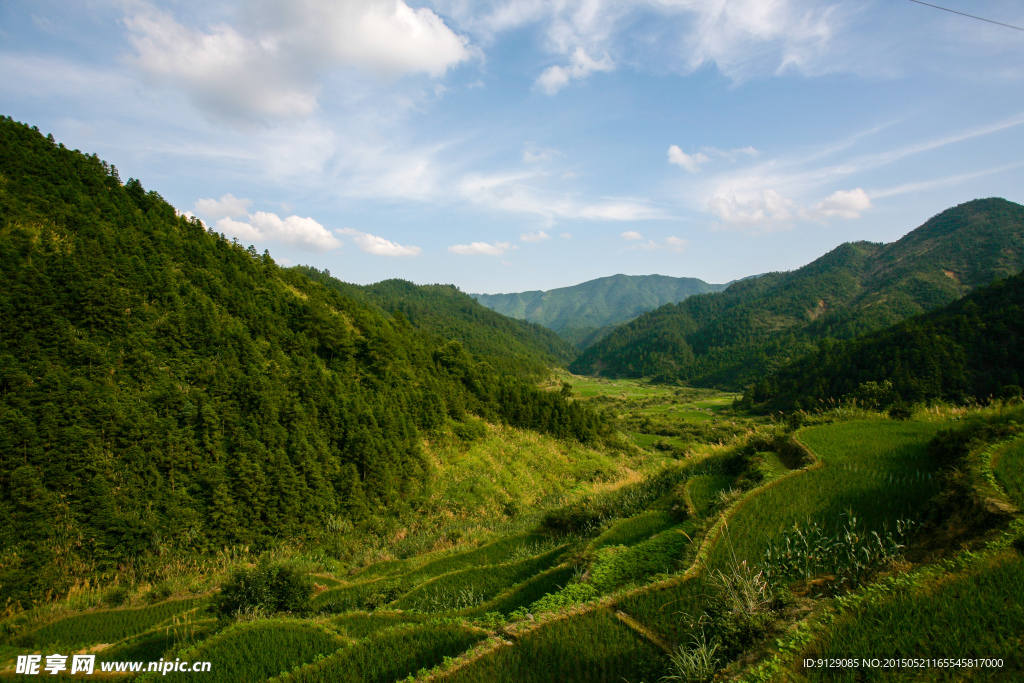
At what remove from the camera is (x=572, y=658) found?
489 centimetres

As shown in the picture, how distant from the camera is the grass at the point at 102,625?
9.02m

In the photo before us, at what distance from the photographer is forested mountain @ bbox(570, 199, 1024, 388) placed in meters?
133

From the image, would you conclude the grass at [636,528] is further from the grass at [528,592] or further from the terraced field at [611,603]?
the grass at [528,592]

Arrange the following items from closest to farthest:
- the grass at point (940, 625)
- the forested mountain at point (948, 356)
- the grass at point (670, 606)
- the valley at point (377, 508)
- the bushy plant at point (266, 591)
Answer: the grass at point (940, 625) < the valley at point (377, 508) < the grass at point (670, 606) < the bushy plant at point (266, 591) < the forested mountain at point (948, 356)

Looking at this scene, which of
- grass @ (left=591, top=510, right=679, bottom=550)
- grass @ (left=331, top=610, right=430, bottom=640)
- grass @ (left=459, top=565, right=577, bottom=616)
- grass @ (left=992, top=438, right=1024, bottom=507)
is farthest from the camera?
grass @ (left=591, top=510, right=679, bottom=550)

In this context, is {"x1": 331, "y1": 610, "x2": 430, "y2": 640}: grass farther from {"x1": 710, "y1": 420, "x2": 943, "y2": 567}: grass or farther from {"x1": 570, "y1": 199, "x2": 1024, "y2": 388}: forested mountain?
{"x1": 570, "y1": 199, "x2": 1024, "y2": 388}: forested mountain

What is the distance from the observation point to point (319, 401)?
24.1 m

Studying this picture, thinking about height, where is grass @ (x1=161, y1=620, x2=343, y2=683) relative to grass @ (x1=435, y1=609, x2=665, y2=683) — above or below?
below

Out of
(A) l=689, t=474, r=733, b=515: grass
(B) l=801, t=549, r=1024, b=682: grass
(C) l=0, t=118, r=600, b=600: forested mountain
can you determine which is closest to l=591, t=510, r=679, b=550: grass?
(A) l=689, t=474, r=733, b=515: grass

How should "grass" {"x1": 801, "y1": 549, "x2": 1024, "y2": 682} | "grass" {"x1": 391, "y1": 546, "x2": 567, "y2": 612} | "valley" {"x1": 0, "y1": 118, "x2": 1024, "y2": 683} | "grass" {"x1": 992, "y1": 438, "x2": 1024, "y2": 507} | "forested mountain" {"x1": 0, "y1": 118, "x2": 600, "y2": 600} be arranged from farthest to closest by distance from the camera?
1. "forested mountain" {"x1": 0, "y1": 118, "x2": 600, "y2": 600}
2. "grass" {"x1": 391, "y1": 546, "x2": 567, "y2": 612}
3. "grass" {"x1": 992, "y1": 438, "x2": 1024, "y2": 507}
4. "valley" {"x1": 0, "y1": 118, "x2": 1024, "y2": 683}
5. "grass" {"x1": 801, "y1": 549, "x2": 1024, "y2": 682}

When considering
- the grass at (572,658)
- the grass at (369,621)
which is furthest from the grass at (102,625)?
the grass at (572,658)

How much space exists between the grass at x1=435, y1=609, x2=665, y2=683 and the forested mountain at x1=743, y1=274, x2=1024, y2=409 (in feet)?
185

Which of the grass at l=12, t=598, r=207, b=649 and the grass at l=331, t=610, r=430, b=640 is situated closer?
the grass at l=331, t=610, r=430, b=640

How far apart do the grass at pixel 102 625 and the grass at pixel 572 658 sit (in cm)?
954
